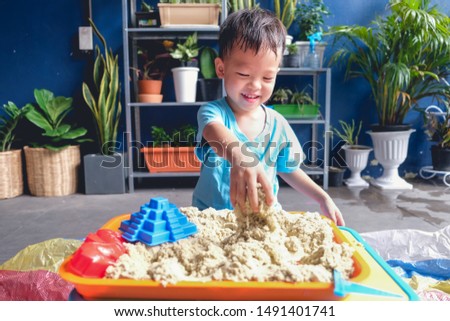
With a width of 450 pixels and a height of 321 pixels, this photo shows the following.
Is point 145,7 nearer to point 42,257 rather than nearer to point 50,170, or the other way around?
point 50,170

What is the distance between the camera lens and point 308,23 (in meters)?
3.07

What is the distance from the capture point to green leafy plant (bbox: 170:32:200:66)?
2908 millimetres

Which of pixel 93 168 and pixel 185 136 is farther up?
pixel 185 136

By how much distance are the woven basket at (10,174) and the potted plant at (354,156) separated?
252cm

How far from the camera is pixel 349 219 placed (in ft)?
7.34

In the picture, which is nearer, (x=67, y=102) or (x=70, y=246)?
(x=70, y=246)

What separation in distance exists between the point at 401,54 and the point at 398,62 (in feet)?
0.21

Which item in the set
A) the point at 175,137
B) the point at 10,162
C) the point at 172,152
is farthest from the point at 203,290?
the point at 10,162

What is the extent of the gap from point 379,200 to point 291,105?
3.08ft

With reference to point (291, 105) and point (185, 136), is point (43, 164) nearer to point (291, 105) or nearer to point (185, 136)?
point (185, 136)
